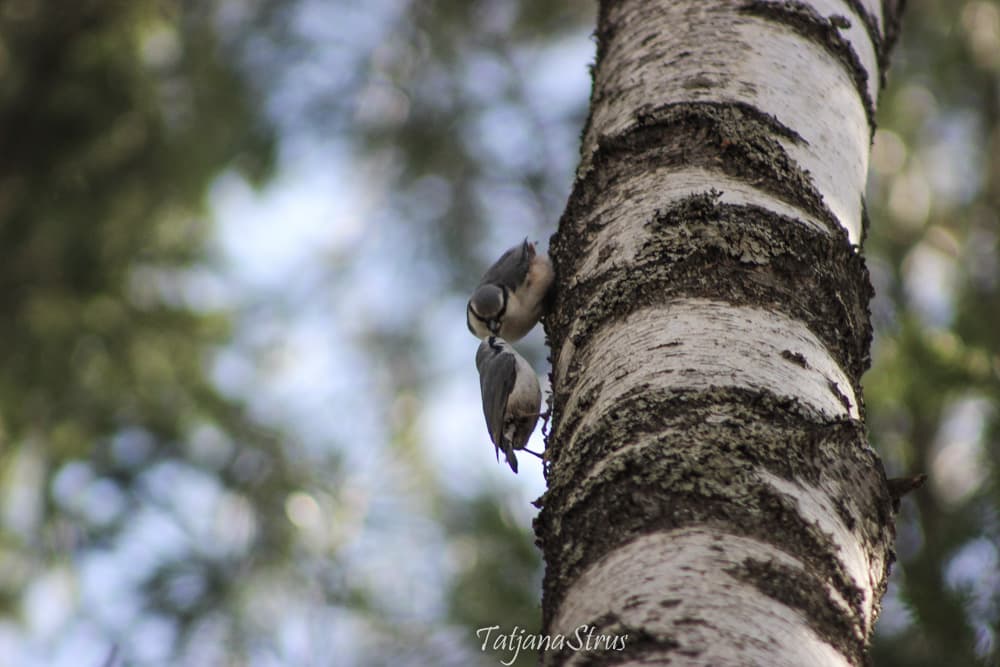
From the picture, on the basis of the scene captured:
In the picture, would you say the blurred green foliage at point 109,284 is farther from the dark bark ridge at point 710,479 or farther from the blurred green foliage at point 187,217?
the dark bark ridge at point 710,479

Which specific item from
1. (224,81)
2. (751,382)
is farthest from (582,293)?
(224,81)

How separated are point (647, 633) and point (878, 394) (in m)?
1.99

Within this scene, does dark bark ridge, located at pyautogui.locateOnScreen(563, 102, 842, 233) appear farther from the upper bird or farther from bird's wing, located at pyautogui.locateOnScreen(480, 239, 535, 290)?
bird's wing, located at pyautogui.locateOnScreen(480, 239, 535, 290)

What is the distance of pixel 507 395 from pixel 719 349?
6.05 ft

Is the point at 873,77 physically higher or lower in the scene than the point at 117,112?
lower

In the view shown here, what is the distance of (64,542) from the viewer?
4426 mm

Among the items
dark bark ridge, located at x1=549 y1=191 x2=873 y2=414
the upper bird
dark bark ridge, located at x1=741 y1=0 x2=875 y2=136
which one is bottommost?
dark bark ridge, located at x1=549 y1=191 x2=873 y2=414

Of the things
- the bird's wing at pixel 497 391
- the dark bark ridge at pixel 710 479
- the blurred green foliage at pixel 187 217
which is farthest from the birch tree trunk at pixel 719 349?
the blurred green foliage at pixel 187 217

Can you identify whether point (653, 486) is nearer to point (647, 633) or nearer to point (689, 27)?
point (647, 633)

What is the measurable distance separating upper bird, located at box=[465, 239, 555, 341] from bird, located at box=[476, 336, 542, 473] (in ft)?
0.26

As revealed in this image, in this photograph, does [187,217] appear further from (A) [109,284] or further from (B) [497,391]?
(B) [497,391]

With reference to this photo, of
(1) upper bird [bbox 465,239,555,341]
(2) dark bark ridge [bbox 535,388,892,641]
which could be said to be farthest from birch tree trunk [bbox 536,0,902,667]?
(1) upper bird [bbox 465,239,555,341]

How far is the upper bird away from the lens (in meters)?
2.90

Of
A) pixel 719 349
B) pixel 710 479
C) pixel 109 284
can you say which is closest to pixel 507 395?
pixel 719 349
